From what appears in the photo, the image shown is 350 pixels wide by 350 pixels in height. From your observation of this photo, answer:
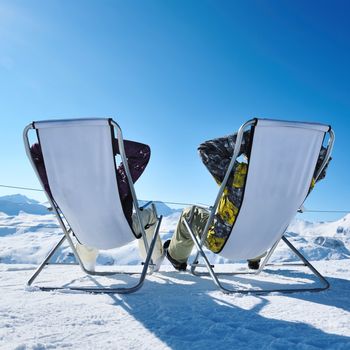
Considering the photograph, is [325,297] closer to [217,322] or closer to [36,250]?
[217,322]

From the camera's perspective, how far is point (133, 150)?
2285 mm

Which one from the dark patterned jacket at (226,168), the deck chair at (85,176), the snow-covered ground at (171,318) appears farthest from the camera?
the dark patterned jacket at (226,168)

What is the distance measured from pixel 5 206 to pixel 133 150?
203m

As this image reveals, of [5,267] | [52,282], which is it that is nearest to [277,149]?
[52,282]

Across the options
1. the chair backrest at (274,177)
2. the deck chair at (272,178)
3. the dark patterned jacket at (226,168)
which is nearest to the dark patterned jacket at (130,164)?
the dark patterned jacket at (226,168)

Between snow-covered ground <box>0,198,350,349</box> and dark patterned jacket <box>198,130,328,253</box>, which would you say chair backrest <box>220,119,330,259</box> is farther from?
snow-covered ground <box>0,198,350,349</box>

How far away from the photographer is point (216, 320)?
1.38 meters

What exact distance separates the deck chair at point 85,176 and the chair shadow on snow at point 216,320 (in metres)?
0.28

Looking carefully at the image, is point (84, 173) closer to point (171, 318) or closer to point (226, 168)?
point (226, 168)

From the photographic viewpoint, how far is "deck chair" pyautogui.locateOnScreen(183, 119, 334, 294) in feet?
6.45

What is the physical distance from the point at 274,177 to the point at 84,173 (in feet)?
4.00

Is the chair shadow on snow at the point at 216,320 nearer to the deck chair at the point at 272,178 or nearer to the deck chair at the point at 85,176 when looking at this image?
the deck chair at the point at 272,178

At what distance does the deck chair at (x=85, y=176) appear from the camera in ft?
6.34

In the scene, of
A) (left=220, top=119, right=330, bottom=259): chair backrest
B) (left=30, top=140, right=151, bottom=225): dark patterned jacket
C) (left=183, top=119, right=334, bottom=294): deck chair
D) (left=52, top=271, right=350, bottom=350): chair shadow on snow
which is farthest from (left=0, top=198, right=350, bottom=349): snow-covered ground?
(left=30, top=140, right=151, bottom=225): dark patterned jacket
